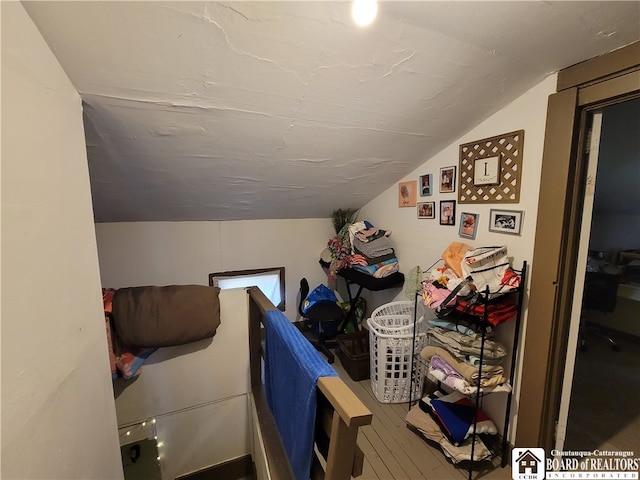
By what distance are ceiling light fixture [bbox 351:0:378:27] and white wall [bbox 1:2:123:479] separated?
3.09 feet

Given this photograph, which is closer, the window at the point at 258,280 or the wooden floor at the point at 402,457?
the wooden floor at the point at 402,457

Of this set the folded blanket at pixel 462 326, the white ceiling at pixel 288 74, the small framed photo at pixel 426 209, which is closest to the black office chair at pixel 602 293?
the small framed photo at pixel 426 209

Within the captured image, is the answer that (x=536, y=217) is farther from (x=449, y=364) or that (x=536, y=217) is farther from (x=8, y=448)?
(x=8, y=448)

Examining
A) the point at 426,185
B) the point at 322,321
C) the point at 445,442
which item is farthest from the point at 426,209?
the point at 445,442

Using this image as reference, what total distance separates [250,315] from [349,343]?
112 cm

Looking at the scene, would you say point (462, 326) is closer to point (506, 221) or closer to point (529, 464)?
point (506, 221)

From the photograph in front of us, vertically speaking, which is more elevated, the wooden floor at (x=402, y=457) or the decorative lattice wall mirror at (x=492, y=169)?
the decorative lattice wall mirror at (x=492, y=169)

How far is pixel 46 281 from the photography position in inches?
29.7

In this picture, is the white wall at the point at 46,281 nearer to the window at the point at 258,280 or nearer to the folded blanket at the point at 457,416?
the folded blanket at the point at 457,416

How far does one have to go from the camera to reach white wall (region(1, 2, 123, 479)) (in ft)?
2.05

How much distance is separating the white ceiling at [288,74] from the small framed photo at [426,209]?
0.38 m

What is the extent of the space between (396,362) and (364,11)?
1.97 m

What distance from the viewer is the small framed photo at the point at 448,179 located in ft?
6.13

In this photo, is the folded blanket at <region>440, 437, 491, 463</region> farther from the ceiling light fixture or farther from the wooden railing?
the ceiling light fixture
